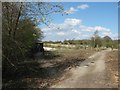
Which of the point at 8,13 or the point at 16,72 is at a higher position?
the point at 8,13

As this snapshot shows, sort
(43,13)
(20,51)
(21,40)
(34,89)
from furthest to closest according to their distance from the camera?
1. (21,40)
2. (20,51)
3. (43,13)
4. (34,89)

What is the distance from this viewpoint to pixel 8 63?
51.3ft

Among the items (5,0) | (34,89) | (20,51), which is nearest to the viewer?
(34,89)

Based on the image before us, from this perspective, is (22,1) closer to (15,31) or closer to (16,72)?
(15,31)

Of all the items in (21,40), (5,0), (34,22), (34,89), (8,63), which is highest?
(5,0)

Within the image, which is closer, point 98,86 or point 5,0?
point 98,86

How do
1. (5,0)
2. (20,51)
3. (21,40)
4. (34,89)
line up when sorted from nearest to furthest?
(34,89), (5,0), (20,51), (21,40)

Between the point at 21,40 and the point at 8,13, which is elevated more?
the point at 8,13

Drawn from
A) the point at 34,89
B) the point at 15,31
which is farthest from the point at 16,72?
the point at 34,89

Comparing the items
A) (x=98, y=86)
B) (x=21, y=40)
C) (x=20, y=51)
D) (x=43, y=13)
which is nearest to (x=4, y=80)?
(x=20, y=51)

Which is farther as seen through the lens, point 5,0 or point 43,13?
point 43,13

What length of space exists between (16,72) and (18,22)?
12.0 ft

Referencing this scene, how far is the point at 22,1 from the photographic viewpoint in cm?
1466

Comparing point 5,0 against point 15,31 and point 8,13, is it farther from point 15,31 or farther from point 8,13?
point 15,31
